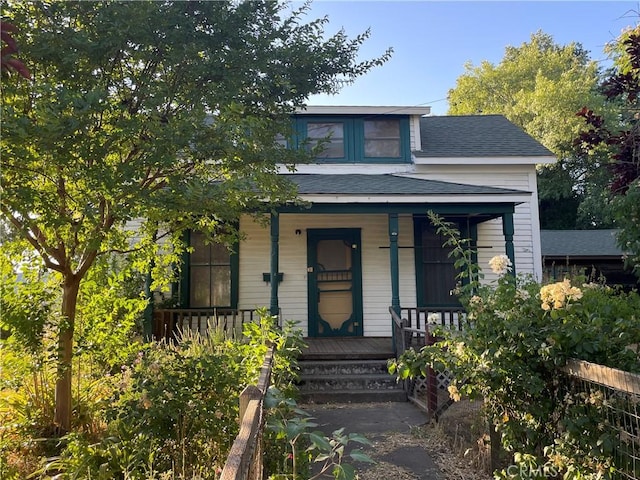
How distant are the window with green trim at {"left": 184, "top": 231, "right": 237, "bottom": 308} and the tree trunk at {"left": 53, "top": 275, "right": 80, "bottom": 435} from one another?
4.56m

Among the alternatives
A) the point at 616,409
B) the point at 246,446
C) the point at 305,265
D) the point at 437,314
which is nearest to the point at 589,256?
the point at 305,265

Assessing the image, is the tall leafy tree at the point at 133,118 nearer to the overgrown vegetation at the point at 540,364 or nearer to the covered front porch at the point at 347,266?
the overgrown vegetation at the point at 540,364

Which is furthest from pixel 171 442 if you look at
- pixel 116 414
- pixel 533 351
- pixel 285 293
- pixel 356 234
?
pixel 356 234

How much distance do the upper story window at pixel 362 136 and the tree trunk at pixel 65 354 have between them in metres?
6.60

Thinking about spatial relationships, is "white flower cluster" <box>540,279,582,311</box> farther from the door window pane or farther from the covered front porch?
the door window pane

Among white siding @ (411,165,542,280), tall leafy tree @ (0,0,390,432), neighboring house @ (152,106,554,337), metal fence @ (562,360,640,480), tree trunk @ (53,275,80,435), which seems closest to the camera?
metal fence @ (562,360,640,480)

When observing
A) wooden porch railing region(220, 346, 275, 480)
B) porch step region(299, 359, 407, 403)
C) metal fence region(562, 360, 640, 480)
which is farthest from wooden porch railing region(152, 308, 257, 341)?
metal fence region(562, 360, 640, 480)

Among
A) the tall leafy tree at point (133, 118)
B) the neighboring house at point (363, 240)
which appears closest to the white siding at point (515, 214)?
the neighboring house at point (363, 240)

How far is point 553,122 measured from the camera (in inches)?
832

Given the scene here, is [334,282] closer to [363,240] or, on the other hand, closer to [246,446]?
[363,240]

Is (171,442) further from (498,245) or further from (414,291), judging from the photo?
(498,245)

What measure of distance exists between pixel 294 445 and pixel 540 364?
1.59m

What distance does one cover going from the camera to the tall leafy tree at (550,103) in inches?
817

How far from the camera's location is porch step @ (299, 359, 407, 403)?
638 cm
